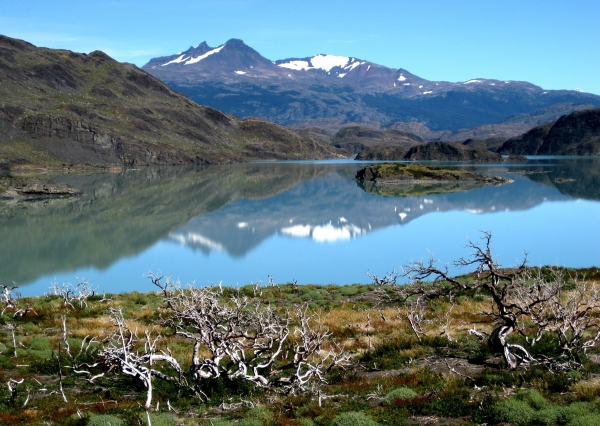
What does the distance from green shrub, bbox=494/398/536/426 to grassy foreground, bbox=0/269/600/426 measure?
0.02 metres

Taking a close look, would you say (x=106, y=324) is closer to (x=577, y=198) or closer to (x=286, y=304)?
(x=286, y=304)

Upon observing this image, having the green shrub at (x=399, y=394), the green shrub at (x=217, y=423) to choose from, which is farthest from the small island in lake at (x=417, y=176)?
the green shrub at (x=217, y=423)

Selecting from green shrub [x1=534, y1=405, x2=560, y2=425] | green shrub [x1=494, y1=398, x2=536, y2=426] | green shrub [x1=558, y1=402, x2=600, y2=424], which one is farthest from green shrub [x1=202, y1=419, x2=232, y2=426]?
green shrub [x1=558, y1=402, x2=600, y2=424]

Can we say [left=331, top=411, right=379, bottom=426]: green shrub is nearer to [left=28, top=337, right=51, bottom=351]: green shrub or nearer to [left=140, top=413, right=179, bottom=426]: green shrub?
[left=140, top=413, right=179, bottom=426]: green shrub

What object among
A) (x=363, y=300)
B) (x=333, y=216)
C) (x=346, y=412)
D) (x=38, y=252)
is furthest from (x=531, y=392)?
(x=333, y=216)

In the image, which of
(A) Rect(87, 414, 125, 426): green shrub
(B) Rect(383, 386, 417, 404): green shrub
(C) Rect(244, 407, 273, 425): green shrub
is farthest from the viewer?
(B) Rect(383, 386, 417, 404): green shrub

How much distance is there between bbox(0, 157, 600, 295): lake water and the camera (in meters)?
44.6

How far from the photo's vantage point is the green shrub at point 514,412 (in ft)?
34.8

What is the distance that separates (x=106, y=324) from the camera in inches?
866

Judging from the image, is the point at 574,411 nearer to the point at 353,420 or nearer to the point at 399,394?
the point at 399,394

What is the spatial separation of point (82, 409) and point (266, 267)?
34.1 m

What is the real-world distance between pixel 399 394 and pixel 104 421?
6.62 m

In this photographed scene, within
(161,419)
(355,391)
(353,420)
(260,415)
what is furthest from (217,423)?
(355,391)

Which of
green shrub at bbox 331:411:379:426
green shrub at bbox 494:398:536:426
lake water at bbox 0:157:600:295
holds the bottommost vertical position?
lake water at bbox 0:157:600:295
